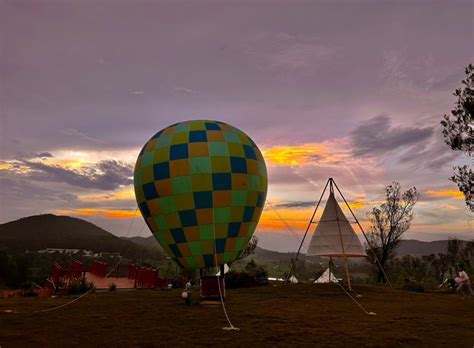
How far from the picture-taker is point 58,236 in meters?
158

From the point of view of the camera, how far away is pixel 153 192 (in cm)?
1728

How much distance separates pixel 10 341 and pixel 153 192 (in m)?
7.85

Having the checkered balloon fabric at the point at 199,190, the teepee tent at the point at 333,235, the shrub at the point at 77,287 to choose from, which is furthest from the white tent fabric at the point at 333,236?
the shrub at the point at 77,287

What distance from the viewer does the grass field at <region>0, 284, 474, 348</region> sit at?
11.2 m

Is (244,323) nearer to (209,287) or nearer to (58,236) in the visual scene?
(209,287)

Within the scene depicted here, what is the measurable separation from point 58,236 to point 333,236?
15282 cm

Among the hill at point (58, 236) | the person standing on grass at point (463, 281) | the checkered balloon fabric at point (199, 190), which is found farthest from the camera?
the hill at point (58, 236)

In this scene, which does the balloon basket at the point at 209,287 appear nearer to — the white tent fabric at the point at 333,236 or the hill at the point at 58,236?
the white tent fabric at the point at 333,236

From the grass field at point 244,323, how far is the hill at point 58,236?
329ft

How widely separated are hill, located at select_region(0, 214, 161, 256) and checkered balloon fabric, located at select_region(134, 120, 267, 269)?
101 m

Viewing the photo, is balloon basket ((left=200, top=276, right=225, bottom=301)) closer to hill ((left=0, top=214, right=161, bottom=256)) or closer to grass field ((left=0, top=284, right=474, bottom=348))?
grass field ((left=0, top=284, right=474, bottom=348))

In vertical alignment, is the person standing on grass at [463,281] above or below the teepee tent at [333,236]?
below

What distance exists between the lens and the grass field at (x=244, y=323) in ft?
36.7

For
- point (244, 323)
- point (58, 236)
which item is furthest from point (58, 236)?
point (244, 323)
